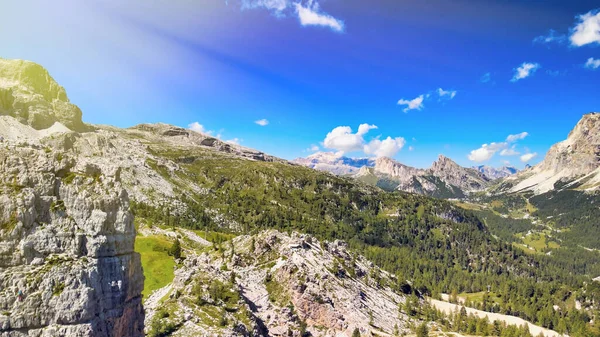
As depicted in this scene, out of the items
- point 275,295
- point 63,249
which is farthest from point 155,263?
point 63,249

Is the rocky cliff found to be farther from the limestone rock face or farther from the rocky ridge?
the rocky ridge

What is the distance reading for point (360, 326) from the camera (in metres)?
98.8

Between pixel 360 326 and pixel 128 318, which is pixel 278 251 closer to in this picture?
pixel 360 326

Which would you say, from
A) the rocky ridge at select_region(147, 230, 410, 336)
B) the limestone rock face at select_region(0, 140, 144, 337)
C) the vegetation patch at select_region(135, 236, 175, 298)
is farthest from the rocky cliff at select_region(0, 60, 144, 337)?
the vegetation patch at select_region(135, 236, 175, 298)

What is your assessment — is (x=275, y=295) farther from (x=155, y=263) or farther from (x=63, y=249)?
(x=63, y=249)

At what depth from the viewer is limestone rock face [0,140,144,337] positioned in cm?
3191

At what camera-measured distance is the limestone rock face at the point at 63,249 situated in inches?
1256

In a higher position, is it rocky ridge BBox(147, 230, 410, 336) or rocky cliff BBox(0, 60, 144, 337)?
rocky cliff BBox(0, 60, 144, 337)

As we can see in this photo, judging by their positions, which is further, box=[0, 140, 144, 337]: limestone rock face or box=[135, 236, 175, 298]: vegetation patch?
box=[135, 236, 175, 298]: vegetation patch

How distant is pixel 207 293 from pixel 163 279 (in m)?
Result: 32.1

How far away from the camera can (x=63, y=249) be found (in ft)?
115

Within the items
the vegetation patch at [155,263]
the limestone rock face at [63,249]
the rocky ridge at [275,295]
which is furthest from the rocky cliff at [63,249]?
the vegetation patch at [155,263]

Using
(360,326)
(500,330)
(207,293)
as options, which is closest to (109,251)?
(207,293)

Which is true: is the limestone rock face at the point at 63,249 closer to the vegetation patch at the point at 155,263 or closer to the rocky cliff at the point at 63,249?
the rocky cliff at the point at 63,249
